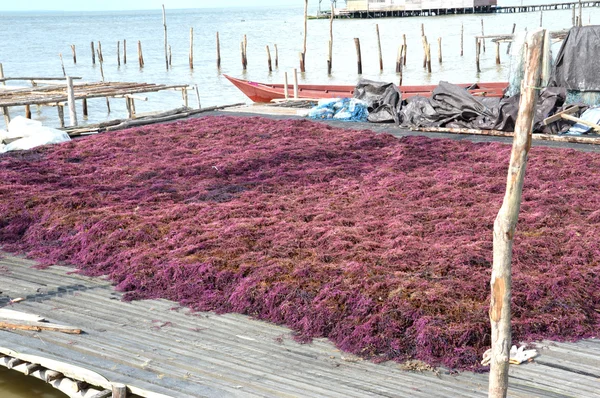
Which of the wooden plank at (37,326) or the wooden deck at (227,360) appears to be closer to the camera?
the wooden deck at (227,360)

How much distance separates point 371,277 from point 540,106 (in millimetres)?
6997

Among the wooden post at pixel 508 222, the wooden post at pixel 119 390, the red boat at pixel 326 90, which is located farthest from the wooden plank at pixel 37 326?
the red boat at pixel 326 90

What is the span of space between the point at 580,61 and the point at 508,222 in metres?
10.2

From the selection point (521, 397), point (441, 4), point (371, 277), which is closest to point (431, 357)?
point (521, 397)

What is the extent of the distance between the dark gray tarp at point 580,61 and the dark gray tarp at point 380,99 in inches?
113

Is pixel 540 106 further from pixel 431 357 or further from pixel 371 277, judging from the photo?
pixel 431 357

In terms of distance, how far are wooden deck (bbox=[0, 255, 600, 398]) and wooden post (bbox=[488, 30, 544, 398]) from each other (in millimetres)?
628

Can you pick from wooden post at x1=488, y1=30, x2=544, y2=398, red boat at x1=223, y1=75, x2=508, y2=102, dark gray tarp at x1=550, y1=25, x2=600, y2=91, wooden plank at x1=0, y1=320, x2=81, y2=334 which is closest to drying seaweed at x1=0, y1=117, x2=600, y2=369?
wooden plank at x1=0, y1=320, x2=81, y2=334

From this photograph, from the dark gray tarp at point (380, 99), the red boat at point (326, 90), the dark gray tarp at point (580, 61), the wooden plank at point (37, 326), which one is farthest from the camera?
the red boat at point (326, 90)

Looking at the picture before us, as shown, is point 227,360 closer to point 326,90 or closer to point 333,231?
point 333,231

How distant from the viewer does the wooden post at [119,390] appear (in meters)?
4.11

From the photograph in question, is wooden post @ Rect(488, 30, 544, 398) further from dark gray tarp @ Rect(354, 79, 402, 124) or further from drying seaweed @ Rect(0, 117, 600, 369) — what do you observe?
dark gray tarp @ Rect(354, 79, 402, 124)

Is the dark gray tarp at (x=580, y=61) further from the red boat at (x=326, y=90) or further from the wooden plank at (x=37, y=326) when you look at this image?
the wooden plank at (x=37, y=326)

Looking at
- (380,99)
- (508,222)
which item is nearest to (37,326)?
(508,222)
